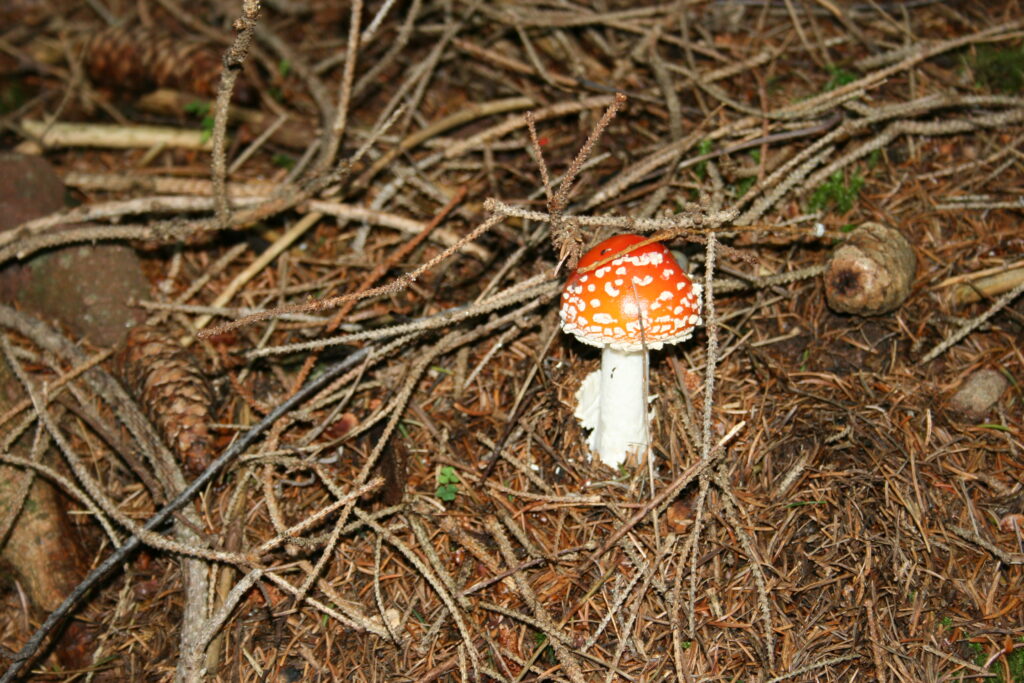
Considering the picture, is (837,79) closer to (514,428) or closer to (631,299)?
(631,299)

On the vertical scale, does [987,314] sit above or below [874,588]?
above

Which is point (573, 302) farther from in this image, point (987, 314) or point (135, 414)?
point (135, 414)

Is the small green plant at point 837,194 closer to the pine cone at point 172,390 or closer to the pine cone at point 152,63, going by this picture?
the pine cone at point 172,390

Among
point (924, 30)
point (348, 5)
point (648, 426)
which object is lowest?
point (648, 426)

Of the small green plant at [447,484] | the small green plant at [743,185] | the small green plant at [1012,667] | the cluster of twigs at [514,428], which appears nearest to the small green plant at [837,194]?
the cluster of twigs at [514,428]

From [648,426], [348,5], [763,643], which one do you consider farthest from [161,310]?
[763,643]

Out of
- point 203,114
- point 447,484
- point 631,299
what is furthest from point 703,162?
point 203,114
